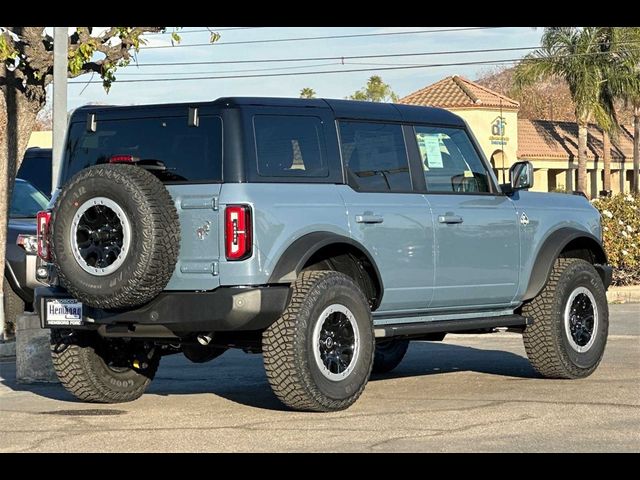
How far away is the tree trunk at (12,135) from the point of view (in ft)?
50.5

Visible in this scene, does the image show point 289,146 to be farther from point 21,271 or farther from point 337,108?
point 21,271

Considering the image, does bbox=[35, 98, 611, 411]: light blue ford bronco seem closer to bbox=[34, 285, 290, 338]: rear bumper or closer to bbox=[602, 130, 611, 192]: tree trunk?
bbox=[34, 285, 290, 338]: rear bumper

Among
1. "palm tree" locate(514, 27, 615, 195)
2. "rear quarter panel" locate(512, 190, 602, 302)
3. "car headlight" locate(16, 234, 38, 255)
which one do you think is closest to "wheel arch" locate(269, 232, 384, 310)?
"rear quarter panel" locate(512, 190, 602, 302)

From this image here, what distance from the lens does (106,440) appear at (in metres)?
8.64

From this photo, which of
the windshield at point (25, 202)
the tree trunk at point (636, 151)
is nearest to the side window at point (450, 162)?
the windshield at point (25, 202)

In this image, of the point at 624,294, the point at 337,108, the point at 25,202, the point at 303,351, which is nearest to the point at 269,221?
the point at 303,351

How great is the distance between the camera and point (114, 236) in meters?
9.46

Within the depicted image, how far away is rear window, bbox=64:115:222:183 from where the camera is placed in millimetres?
9641

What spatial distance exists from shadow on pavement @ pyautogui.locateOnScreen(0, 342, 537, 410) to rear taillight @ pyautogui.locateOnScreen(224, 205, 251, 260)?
1344 mm

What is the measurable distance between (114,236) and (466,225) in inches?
116

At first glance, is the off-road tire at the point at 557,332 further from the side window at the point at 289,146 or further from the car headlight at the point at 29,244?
the car headlight at the point at 29,244

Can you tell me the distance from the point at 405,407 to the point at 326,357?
2.35ft
